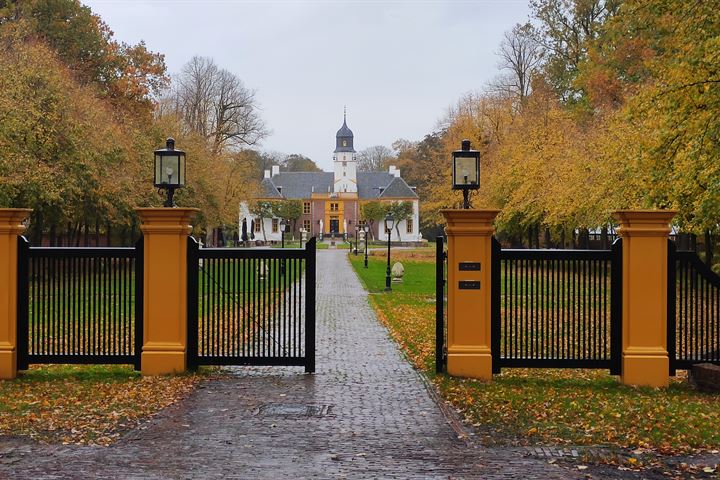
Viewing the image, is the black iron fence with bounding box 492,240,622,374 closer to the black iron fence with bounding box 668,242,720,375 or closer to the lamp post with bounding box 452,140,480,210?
the black iron fence with bounding box 668,242,720,375

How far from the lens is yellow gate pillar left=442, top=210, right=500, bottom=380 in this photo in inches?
364

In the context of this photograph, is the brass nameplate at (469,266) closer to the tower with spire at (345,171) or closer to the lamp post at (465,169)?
the lamp post at (465,169)

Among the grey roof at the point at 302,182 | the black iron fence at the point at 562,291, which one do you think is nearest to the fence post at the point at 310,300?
the black iron fence at the point at 562,291

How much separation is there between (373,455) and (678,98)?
392 inches

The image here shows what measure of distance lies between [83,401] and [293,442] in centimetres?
287

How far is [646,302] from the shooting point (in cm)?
898

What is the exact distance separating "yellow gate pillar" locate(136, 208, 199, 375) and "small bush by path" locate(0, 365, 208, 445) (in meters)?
0.27

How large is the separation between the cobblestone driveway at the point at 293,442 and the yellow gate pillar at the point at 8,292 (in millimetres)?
2678

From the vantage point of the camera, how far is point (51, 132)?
22.8m

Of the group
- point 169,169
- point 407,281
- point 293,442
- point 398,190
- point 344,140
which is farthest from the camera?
point 344,140

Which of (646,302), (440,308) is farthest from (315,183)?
(646,302)

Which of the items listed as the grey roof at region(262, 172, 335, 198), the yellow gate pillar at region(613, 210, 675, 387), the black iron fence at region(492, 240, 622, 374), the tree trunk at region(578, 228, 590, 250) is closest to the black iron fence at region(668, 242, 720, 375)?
the yellow gate pillar at region(613, 210, 675, 387)

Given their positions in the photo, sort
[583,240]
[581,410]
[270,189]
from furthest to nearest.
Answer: [270,189], [583,240], [581,410]

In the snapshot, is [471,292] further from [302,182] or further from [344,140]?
[344,140]
